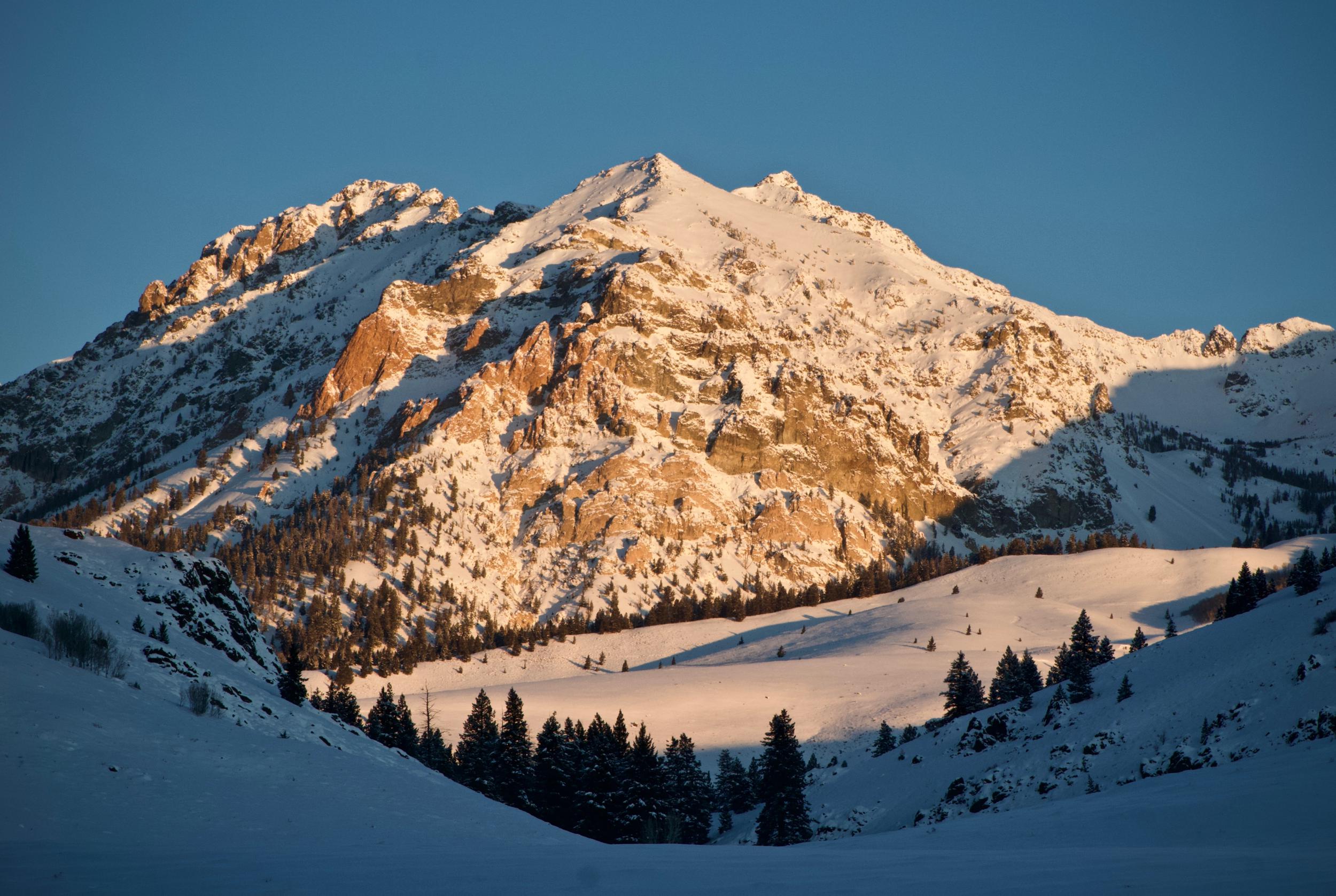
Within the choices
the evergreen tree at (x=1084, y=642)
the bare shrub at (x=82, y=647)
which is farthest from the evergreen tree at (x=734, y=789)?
the bare shrub at (x=82, y=647)

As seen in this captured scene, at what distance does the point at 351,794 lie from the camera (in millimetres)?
25859

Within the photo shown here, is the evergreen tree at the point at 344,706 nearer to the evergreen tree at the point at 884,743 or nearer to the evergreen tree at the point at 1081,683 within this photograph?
the evergreen tree at the point at 884,743

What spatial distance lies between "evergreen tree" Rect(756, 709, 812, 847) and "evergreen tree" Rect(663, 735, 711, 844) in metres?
5.41

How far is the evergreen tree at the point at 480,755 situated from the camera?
59031 mm

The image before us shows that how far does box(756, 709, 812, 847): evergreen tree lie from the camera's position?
51.1 meters

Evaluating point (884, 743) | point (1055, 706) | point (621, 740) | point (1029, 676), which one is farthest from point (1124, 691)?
point (621, 740)

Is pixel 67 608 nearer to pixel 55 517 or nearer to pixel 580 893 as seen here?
pixel 580 893

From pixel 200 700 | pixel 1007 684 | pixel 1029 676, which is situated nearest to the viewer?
pixel 200 700

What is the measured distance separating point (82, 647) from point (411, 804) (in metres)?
10.2

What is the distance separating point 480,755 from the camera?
2403 inches

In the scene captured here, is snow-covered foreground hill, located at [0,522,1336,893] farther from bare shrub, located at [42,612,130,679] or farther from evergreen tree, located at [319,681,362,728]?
evergreen tree, located at [319,681,362,728]

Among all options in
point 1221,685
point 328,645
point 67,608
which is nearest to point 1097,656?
point 1221,685

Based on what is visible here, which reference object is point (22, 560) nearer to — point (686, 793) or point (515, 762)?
point (515, 762)

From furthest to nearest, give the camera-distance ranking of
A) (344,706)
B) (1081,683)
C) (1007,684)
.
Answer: (1007,684) < (344,706) < (1081,683)
